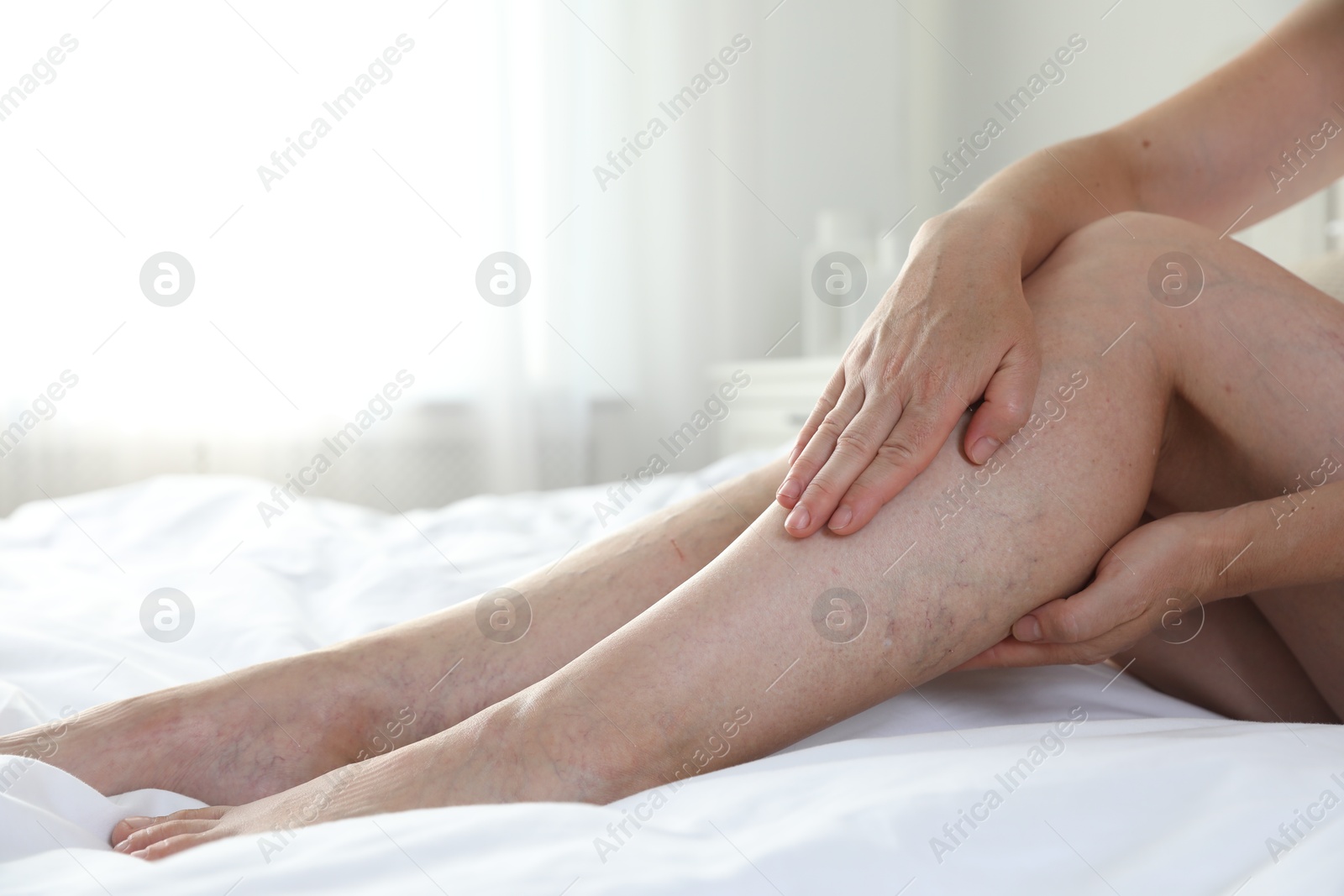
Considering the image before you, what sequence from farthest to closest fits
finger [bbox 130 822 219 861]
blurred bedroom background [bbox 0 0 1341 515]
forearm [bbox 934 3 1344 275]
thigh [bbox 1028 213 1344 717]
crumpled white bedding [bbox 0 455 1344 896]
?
blurred bedroom background [bbox 0 0 1341 515] < forearm [bbox 934 3 1344 275] < thigh [bbox 1028 213 1344 717] < finger [bbox 130 822 219 861] < crumpled white bedding [bbox 0 455 1344 896]

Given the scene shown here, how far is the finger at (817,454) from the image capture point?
Answer: 1.92 feet

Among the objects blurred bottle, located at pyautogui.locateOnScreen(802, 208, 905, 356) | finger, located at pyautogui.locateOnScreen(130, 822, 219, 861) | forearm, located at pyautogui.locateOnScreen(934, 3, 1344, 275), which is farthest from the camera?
blurred bottle, located at pyautogui.locateOnScreen(802, 208, 905, 356)

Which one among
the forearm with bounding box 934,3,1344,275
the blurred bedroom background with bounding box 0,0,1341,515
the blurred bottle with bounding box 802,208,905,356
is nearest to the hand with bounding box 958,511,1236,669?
the forearm with bounding box 934,3,1344,275

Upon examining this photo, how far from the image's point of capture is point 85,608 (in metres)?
0.98

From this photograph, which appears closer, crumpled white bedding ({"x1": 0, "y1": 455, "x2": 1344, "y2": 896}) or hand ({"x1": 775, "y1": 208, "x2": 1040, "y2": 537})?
crumpled white bedding ({"x1": 0, "y1": 455, "x2": 1344, "y2": 896})

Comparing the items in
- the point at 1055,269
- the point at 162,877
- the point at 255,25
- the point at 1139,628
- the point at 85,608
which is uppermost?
the point at 255,25

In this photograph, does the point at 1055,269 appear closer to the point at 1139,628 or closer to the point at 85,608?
the point at 1139,628

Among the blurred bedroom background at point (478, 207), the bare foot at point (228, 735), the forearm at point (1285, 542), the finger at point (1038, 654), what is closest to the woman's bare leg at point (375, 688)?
the bare foot at point (228, 735)

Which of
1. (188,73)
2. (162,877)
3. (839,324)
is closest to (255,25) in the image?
(188,73)

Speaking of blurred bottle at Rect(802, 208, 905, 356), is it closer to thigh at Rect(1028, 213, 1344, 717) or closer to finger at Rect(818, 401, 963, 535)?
thigh at Rect(1028, 213, 1344, 717)

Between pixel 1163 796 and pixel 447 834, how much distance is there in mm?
325

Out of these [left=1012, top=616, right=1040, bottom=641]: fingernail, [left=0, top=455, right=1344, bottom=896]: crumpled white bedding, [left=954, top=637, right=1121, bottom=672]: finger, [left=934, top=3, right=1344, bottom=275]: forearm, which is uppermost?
[left=934, top=3, right=1344, bottom=275]: forearm

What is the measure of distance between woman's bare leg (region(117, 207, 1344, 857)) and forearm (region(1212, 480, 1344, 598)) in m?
0.01

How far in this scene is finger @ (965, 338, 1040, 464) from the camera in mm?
587
